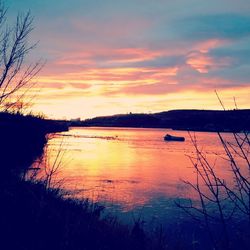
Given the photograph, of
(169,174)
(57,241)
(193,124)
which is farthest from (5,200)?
(169,174)

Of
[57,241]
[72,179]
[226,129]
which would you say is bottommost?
[72,179]

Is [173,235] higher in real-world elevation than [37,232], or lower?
lower

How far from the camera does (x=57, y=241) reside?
5.84 metres

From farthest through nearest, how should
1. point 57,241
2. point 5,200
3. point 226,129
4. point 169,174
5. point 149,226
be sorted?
1. point 169,174
2. point 149,226
3. point 5,200
4. point 57,241
5. point 226,129

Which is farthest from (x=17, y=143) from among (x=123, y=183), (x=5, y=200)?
(x=5, y=200)

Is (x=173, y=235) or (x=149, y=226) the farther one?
(x=149, y=226)

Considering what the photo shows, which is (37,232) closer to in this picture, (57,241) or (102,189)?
(57,241)

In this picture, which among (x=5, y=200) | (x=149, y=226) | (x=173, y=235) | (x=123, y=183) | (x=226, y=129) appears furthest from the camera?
(x=123, y=183)

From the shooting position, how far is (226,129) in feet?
14.1

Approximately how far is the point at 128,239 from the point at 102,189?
36.3 feet

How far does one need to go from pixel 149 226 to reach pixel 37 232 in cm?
641

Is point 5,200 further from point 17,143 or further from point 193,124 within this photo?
point 17,143

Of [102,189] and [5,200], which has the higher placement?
[5,200]

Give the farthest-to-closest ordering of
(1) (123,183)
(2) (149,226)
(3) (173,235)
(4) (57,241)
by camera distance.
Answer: (1) (123,183) → (2) (149,226) → (3) (173,235) → (4) (57,241)
